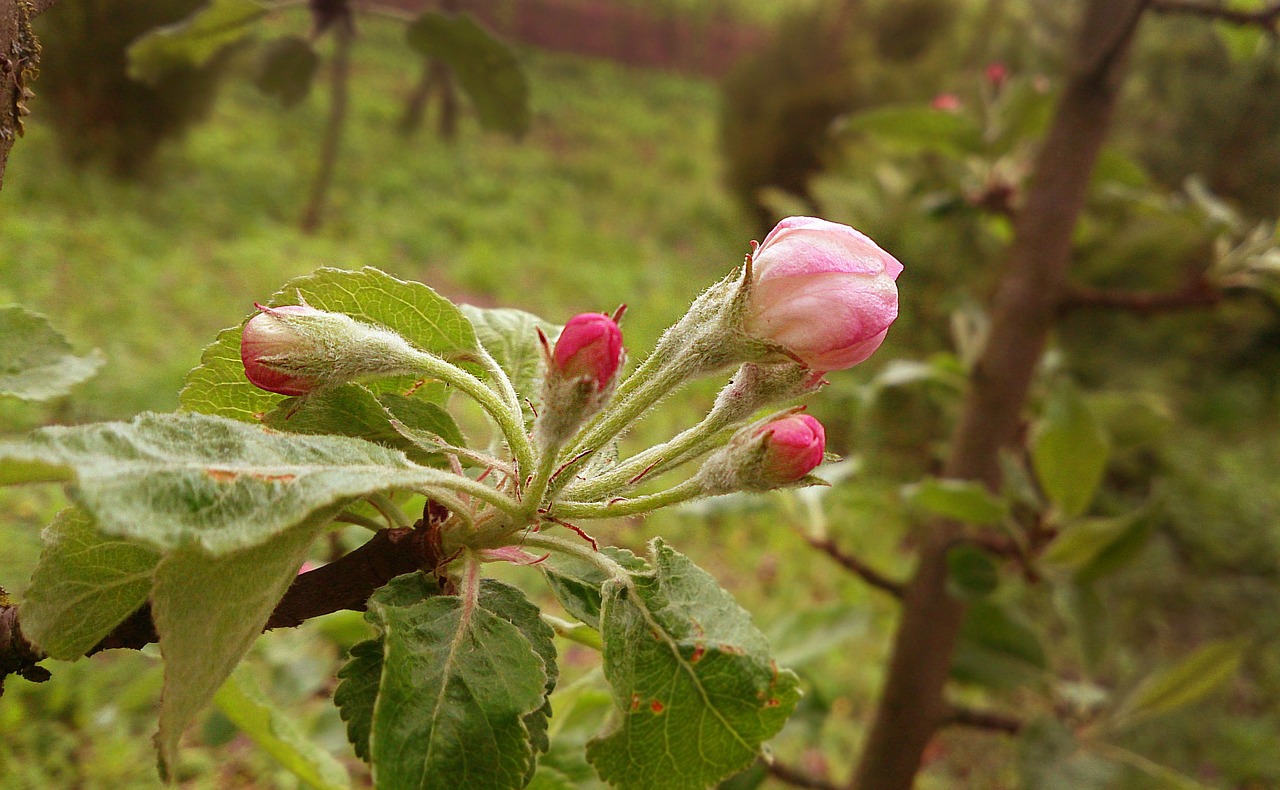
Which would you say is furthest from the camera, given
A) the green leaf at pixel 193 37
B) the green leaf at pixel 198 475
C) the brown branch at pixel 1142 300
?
the brown branch at pixel 1142 300

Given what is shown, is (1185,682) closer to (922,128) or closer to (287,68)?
(922,128)

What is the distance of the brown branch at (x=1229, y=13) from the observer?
4.13 ft

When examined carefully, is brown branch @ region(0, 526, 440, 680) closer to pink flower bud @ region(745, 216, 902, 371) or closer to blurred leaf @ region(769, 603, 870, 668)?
pink flower bud @ region(745, 216, 902, 371)

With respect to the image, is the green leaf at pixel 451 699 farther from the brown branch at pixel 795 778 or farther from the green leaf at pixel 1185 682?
the green leaf at pixel 1185 682

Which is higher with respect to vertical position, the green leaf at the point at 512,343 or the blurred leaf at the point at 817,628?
the green leaf at the point at 512,343

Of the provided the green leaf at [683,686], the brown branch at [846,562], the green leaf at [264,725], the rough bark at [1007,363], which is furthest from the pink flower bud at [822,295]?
the rough bark at [1007,363]

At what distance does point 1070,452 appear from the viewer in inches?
49.6

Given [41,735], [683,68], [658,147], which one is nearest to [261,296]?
[41,735]

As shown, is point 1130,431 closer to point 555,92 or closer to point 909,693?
point 909,693

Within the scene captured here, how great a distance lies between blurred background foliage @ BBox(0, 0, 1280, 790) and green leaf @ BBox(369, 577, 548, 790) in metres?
0.36

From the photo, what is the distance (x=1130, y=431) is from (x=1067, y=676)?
1621mm

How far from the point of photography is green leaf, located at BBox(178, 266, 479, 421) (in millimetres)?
511

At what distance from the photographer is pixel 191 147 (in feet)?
13.8

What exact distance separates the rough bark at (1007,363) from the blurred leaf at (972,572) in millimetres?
173
